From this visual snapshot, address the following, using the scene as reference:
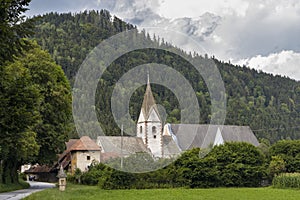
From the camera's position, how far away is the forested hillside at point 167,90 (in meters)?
98.7

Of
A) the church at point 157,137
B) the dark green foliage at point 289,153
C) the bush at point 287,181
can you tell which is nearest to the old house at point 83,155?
the church at point 157,137

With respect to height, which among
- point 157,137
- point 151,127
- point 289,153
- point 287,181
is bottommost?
point 287,181

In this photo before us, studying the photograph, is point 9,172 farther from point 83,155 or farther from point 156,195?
point 83,155

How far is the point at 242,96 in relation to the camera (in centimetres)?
15562

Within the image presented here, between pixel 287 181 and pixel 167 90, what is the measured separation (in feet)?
218

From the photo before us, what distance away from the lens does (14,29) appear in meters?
16.3

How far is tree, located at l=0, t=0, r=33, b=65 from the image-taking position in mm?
15781

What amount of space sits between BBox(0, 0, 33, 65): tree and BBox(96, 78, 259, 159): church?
Answer: 4519 centimetres

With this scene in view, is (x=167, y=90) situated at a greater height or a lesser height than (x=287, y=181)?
greater

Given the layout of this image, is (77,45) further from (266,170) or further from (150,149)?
(266,170)

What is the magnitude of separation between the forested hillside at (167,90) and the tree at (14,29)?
56.1 metres

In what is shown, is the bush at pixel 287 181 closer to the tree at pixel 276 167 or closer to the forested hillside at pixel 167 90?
the tree at pixel 276 167

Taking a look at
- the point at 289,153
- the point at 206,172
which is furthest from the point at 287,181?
the point at 289,153

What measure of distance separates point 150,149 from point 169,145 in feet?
14.6
